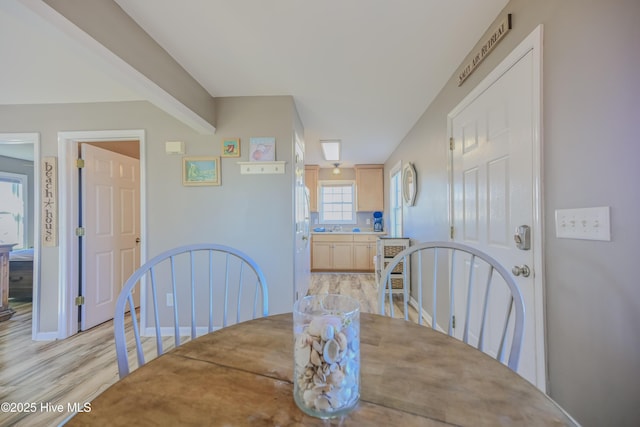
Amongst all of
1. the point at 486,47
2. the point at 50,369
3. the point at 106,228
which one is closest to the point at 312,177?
the point at 106,228

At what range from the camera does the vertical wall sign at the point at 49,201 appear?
253cm

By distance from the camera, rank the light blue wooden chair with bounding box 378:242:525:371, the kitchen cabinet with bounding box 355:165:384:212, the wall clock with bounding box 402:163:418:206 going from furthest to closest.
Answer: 1. the kitchen cabinet with bounding box 355:165:384:212
2. the wall clock with bounding box 402:163:418:206
3. the light blue wooden chair with bounding box 378:242:525:371

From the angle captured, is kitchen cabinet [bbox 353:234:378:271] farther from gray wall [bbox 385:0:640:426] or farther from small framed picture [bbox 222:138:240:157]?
gray wall [bbox 385:0:640:426]

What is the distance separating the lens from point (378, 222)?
230 inches

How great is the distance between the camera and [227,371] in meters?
0.69

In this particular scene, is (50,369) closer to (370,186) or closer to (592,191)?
(592,191)

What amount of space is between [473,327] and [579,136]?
1359 millimetres

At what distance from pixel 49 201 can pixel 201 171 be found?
1.46 m

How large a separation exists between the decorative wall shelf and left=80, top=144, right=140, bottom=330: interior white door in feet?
5.31

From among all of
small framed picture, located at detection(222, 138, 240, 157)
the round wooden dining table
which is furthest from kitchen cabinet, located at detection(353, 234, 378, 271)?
the round wooden dining table

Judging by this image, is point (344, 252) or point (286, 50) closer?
point (286, 50)

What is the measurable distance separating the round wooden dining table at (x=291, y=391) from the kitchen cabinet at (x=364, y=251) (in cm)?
460

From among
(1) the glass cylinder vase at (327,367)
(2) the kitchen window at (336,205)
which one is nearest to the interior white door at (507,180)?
(1) the glass cylinder vase at (327,367)

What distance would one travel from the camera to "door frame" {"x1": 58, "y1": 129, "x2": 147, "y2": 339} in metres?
2.54
